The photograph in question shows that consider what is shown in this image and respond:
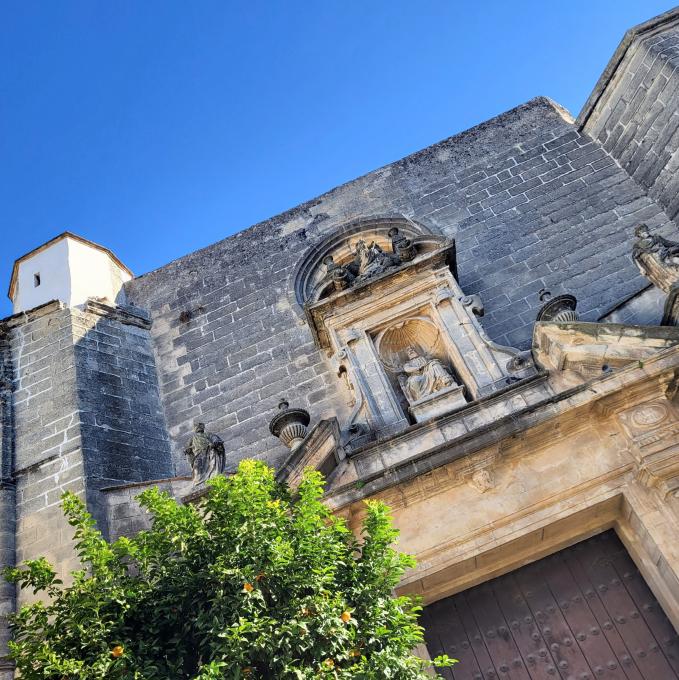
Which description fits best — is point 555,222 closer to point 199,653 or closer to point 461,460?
point 461,460

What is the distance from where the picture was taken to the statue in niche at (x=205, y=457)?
6.68 meters

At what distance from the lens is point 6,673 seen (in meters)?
6.03

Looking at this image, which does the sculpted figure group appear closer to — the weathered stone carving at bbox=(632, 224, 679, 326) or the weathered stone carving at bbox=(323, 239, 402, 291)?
the weathered stone carving at bbox=(323, 239, 402, 291)

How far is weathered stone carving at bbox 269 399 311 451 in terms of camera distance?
7074 mm

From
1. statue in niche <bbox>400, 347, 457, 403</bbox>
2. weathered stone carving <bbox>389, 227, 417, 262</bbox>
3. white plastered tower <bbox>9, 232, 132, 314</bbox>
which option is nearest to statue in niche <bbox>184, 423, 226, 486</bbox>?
statue in niche <bbox>400, 347, 457, 403</bbox>

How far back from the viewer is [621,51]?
922 centimetres

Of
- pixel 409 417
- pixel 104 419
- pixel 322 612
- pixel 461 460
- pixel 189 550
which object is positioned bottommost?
pixel 322 612

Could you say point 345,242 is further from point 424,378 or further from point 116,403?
point 116,403

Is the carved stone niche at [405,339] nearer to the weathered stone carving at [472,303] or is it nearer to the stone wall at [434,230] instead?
the weathered stone carving at [472,303]

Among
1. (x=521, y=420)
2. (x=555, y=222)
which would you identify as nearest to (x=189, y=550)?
(x=521, y=420)

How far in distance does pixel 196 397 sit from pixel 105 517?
2206 mm

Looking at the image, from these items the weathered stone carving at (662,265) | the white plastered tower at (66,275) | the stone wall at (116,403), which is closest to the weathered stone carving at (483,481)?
the weathered stone carving at (662,265)

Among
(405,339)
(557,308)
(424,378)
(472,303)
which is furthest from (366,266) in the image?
(557,308)

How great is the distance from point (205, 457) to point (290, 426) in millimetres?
881
